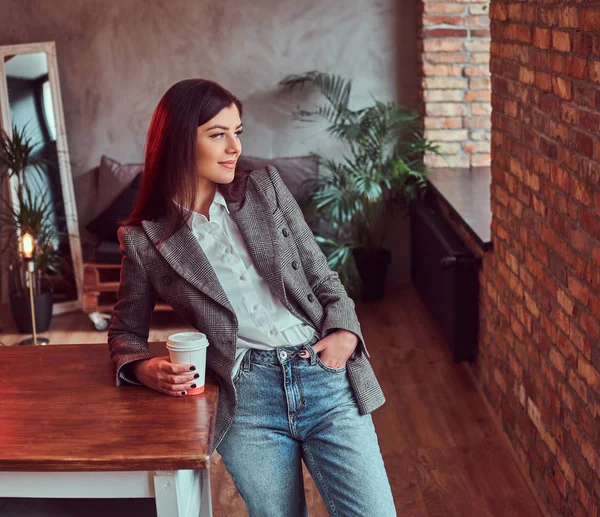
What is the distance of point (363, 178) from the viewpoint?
5.27 metres

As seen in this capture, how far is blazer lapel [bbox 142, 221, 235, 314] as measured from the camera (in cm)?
193

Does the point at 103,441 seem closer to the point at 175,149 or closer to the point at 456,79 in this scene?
the point at 175,149

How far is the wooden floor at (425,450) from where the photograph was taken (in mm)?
3062

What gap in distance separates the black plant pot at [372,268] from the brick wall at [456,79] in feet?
2.25

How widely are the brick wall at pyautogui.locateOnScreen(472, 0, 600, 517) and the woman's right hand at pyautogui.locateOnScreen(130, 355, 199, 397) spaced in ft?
3.80

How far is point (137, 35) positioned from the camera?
580cm

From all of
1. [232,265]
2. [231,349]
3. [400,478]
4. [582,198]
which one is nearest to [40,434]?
[231,349]

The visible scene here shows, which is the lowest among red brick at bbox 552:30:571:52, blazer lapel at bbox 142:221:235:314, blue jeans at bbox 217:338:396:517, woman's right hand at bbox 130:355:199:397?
blue jeans at bbox 217:338:396:517

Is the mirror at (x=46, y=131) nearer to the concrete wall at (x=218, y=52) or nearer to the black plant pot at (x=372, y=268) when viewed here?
the concrete wall at (x=218, y=52)

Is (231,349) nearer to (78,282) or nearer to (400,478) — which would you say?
(400,478)

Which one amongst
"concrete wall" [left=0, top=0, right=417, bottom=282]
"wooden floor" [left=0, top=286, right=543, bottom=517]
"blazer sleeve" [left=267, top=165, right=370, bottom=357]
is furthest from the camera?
"concrete wall" [left=0, top=0, right=417, bottom=282]

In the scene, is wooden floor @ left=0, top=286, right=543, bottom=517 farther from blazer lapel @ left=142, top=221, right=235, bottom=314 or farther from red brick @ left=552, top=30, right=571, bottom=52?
red brick @ left=552, top=30, right=571, bottom=52

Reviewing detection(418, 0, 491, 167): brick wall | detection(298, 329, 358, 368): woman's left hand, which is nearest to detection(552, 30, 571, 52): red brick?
detection(298, 329, 358, 368): woman's left hand

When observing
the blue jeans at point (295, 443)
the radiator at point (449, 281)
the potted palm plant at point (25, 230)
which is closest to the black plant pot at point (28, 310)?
the potted palm plant at point (25, 230)
